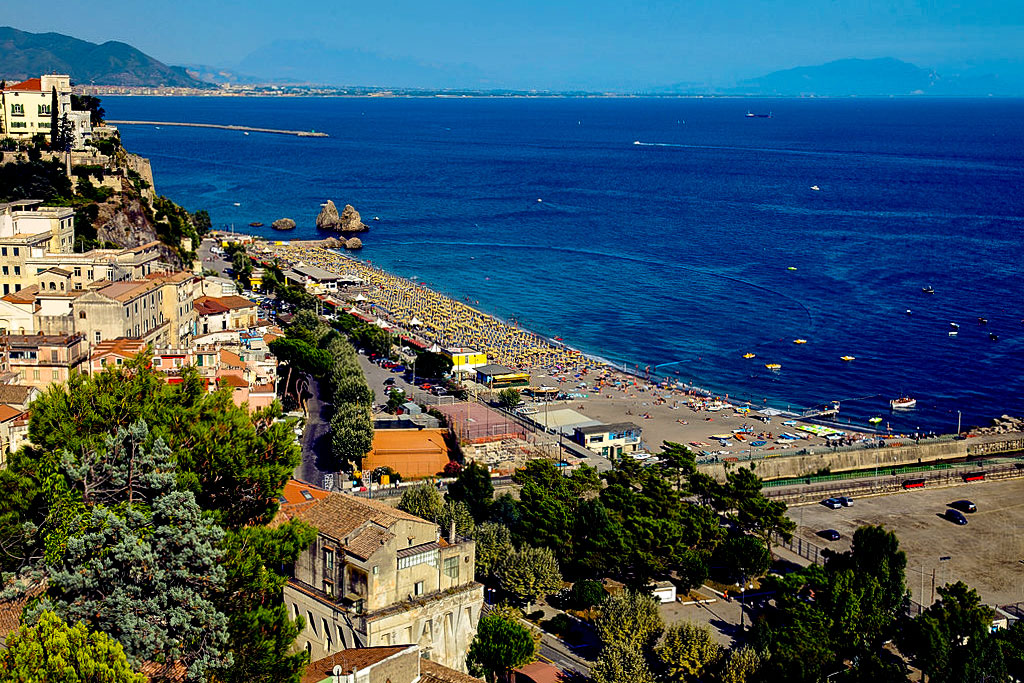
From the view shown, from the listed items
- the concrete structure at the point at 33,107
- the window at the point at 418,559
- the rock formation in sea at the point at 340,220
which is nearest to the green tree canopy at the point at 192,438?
the window at the point at 418,559

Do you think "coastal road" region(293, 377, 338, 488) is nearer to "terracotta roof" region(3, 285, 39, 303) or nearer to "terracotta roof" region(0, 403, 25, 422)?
"terracotta roof" region(0, 403, 25, 422)

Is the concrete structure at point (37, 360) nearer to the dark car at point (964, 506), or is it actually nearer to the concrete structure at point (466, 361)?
the concrete structure at point (466, 361)

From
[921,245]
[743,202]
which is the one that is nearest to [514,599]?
[921,245]

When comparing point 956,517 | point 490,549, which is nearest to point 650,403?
point 956,517

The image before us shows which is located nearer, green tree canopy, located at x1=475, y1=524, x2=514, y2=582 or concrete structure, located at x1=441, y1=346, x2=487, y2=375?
green tree canopy, located at x1=475, y1=524, x2=514, y2=582

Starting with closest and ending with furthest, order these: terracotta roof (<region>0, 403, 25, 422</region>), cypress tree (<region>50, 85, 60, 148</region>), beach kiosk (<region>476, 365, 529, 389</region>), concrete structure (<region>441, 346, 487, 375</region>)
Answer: terracotta roof (<region>0, 403, 25, 422</region>), beach kiosk (<region>476, 365, 529, 389</region>), concrete structure (<region>441, 346, 487, 375</region>), cypress tree (<region>50, 85, 60, 148</region>)

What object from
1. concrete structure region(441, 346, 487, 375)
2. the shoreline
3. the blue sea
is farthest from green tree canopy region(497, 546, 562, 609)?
the blue sea

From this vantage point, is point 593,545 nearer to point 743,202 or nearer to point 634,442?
point 634,442
